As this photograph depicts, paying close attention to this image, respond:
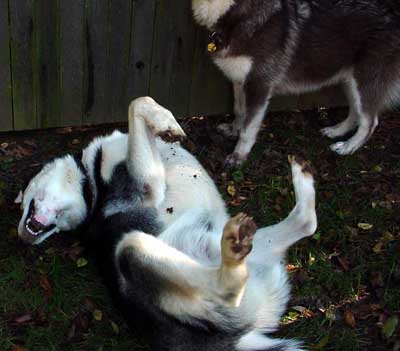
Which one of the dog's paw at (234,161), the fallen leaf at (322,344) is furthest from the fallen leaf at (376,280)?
the dog's paw at (234,161)

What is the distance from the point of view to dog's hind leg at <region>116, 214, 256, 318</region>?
224 cm

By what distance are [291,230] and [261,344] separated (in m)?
0.59

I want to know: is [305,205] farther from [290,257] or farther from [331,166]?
[331,166]

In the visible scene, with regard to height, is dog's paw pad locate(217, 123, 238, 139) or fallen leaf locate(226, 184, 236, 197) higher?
dog's paw pad locate(217, 123, 238, 139)

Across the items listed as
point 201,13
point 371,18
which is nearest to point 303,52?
point 371,18

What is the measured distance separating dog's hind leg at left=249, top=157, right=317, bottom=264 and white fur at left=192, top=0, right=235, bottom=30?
4.22 ft

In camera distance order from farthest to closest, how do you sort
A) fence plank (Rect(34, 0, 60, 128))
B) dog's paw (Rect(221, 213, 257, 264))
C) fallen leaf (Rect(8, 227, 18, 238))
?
1. fence plank (Rect(34, 0, 60, 128))
2. fallen leaf (Rect(8, 227, 18, 238))
3. dog's paw (Rect(221, 213, 257, 264))

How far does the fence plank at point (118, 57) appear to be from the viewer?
148 inches

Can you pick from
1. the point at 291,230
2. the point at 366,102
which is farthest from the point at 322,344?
the point at 366,102

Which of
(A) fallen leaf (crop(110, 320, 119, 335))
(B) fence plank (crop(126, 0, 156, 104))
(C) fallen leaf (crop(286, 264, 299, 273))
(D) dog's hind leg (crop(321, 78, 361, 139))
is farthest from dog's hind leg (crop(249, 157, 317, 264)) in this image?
(B) fence plank (crop(126, 0, 156, 104))

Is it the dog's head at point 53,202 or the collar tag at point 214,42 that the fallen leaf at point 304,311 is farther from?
the collar tag at point 214,42

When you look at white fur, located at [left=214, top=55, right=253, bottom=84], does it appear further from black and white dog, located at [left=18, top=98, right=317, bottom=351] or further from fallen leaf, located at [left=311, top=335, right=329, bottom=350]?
fallen leaf, located at [left=311, top=335, right=329, bottom=350]

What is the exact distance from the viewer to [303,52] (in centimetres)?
385

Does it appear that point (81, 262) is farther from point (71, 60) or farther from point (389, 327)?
point (389, 327)
